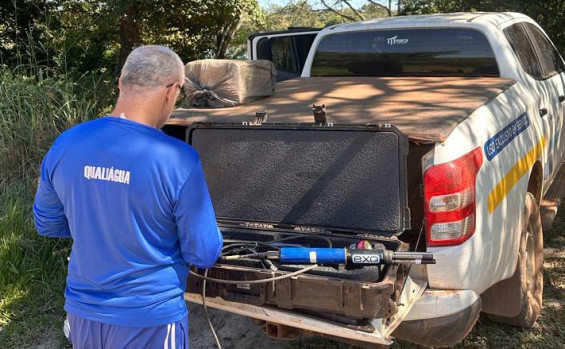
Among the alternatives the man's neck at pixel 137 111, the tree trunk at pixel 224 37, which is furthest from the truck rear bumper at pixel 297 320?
the tree trunk at pixel 224 37

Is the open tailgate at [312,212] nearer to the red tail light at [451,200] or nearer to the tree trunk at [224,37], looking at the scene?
the red tail light at [451,200]

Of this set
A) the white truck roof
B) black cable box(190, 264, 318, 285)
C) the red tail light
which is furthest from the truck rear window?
black cable box(190, 264, 318, 285)

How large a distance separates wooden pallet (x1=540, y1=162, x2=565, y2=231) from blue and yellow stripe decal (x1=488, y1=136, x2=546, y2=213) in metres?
0.63

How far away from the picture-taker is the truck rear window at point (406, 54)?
4.51 metres

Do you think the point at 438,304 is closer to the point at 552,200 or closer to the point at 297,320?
the point at 297,320

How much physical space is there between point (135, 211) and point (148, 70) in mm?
488

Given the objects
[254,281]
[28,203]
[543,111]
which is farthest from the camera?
[28,203]

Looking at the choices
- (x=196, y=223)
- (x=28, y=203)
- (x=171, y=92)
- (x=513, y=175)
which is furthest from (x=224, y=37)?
(x=196, y=223)

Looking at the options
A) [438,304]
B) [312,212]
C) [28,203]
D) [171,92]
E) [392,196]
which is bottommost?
[28,203]

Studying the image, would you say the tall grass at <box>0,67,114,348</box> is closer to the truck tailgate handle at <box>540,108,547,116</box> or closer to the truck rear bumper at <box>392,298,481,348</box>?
the truck rear bumper at <box>392,298,481,348</box>

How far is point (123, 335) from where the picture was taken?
213cm

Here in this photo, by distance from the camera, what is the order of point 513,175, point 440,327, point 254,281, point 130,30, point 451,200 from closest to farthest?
1. point 254,281
2. point 451,200
3. point 440,327
4. point 513,175
5. point 130,30

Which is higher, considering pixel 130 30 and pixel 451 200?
pixel 451 200

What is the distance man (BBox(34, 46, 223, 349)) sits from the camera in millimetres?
2043
